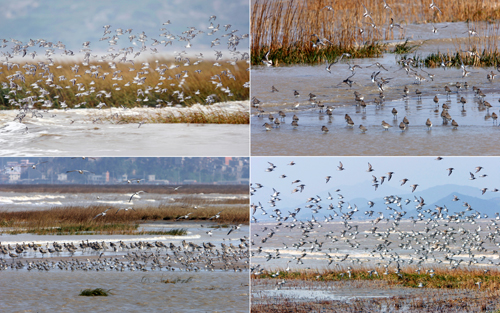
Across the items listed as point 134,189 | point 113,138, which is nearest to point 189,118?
point 113,138

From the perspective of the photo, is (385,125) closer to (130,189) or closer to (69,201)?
(69,201)

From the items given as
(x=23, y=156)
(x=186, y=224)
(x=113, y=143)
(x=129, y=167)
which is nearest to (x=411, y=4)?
(x=186, y=224)

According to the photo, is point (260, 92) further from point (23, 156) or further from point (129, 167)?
point (129, 167)

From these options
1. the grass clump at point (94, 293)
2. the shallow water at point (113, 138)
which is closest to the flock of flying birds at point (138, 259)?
the shallow water at point (113, 138)

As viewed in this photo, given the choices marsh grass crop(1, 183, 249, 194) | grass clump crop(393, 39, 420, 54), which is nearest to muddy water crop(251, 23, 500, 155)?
grass clump crop(393, 39, 420, 54)

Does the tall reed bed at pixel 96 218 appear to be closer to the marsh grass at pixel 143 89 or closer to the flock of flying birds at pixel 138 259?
the flock of flying birds at pixel 138 259

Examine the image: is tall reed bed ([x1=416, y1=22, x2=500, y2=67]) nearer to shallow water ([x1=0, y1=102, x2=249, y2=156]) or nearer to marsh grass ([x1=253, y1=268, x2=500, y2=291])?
shallow water ([x1=0, y1=102, x2=249, y2=156])
